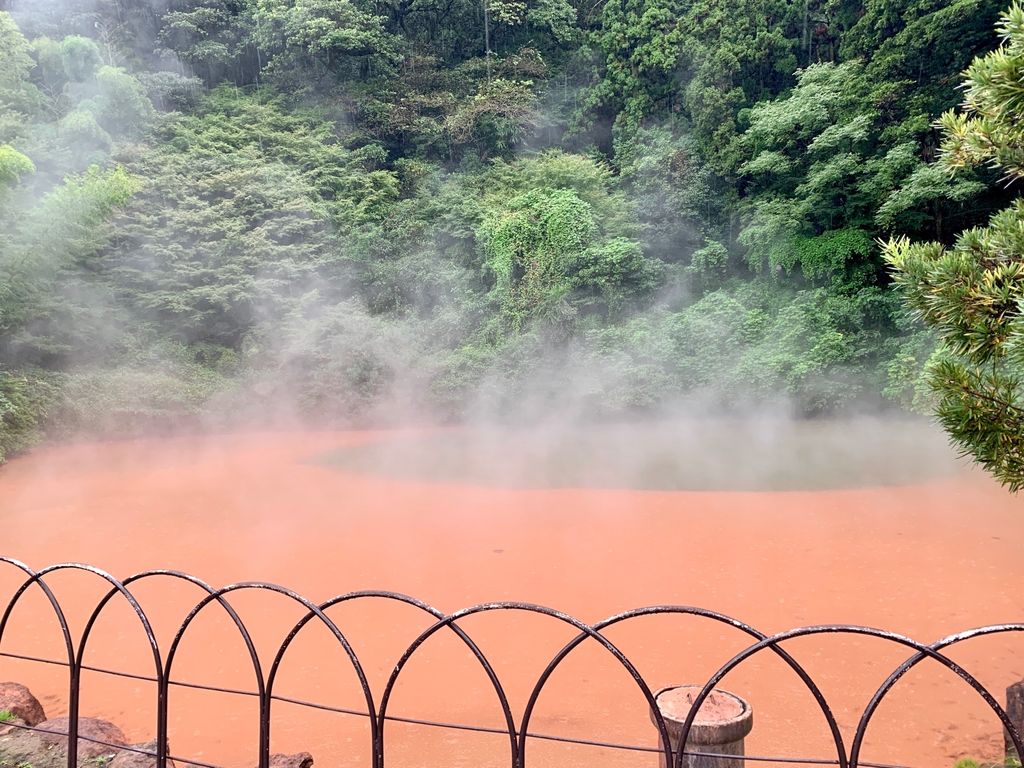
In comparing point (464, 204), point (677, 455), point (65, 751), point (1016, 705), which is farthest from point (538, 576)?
point (464, 204)

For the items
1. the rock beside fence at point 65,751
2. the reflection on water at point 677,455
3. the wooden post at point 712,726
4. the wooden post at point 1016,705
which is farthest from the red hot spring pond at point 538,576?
the wooden post at point 712,726

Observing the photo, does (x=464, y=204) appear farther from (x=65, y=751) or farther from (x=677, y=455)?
(x=65, y=751)

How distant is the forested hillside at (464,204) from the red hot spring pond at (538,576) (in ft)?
9.28

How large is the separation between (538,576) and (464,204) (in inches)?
423

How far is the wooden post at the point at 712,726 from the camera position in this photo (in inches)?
65.7

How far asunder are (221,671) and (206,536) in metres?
2.54

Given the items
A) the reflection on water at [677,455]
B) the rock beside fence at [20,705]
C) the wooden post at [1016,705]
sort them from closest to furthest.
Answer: the wooden post at [1016,705] → the rock beside fence at [20,705] → the reflection on water at [677,455]

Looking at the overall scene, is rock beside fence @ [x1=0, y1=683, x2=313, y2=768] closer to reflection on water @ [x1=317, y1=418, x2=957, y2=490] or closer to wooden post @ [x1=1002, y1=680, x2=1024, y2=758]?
wooden post @ [x1=1002, y1=680, x2=1024, y2=758]

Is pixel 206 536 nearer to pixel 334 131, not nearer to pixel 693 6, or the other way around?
pixel 334 131

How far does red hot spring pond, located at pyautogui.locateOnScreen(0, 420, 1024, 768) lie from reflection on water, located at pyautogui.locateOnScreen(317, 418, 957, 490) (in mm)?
66

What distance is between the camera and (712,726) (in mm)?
1666

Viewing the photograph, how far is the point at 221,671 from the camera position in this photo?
13.1 feet

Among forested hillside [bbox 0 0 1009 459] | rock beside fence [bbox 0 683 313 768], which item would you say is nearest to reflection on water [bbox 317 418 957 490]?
forested hillside [bbox 0 0 1009 459]

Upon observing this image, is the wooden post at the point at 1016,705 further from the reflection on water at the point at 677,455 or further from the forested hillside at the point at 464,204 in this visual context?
the forested hillside at the point at 464,204
